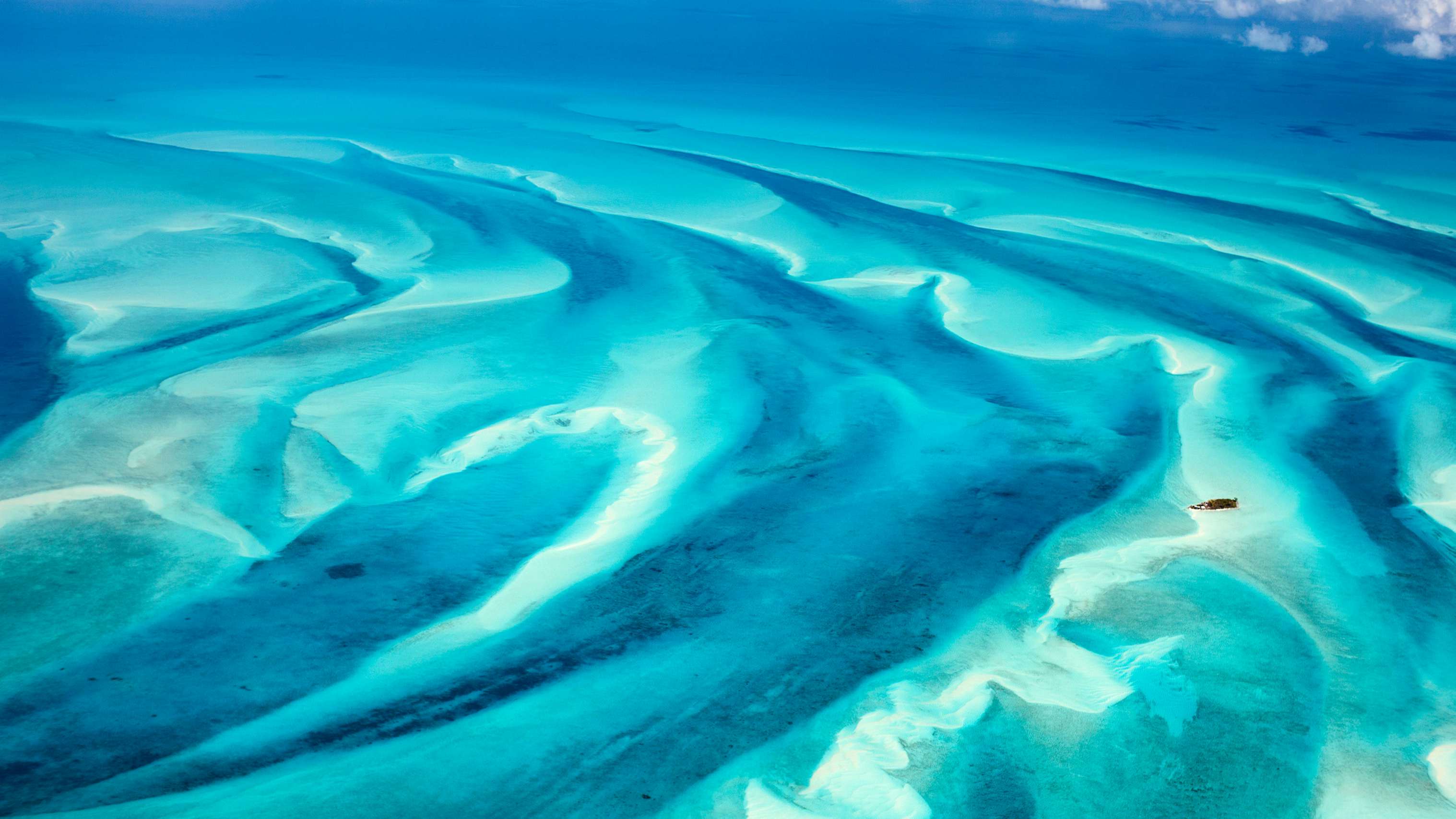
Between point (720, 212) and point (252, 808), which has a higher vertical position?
point (720, 212)

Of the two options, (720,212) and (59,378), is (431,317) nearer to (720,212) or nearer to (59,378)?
(59,378)

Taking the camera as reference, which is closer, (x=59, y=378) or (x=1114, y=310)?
(x=59, y=378)

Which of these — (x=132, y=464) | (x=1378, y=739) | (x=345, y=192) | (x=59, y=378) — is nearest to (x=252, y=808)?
(x=132, y=464)

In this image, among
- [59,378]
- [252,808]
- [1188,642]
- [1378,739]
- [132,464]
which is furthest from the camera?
[59,378]

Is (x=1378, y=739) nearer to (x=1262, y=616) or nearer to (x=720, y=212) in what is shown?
(x=1262, y=616)

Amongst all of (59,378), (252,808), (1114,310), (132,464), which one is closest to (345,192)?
(59,378)

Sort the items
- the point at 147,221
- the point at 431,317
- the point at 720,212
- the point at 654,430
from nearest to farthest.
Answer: the point at 654,430, the point at 431,317, the point at 147,221, the point at 720,212
